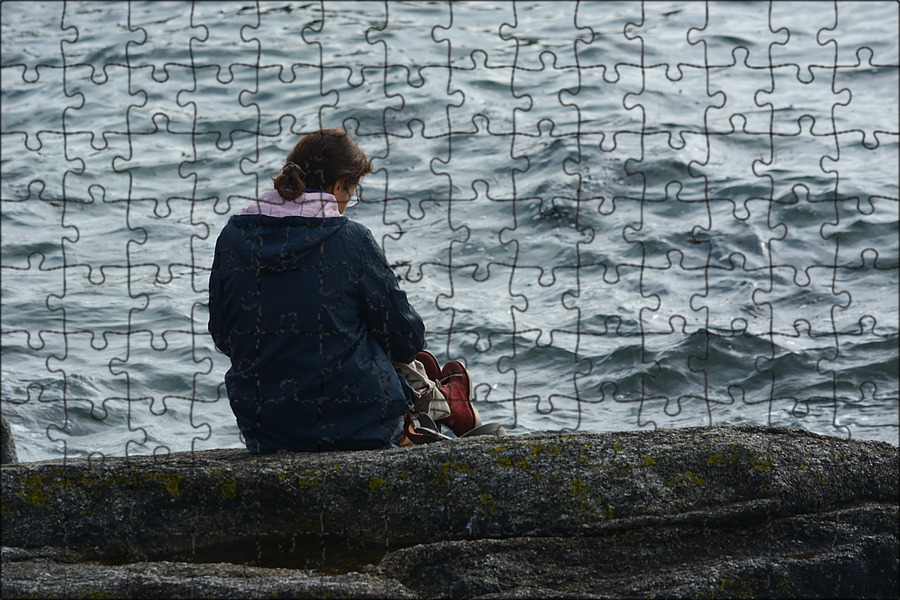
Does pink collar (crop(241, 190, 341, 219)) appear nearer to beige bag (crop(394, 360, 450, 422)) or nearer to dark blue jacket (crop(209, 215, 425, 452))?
dark blue jacket (crop(209, 215, 425, 452))

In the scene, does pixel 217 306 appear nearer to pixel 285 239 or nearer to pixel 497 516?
pixel 285 239

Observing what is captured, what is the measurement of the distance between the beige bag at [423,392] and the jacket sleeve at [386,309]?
322 millimetres

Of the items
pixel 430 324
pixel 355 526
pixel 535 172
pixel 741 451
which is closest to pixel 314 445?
pixel 355 526

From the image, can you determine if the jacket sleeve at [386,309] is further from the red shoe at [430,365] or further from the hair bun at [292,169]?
the red shoe at [430,365]

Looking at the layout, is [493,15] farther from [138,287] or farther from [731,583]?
[731,583]

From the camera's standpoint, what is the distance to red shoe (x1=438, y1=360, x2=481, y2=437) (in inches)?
240

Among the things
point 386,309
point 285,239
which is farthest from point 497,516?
point 285,239

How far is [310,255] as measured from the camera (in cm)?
502

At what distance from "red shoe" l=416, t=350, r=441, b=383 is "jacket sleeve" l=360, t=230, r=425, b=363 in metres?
0.70
